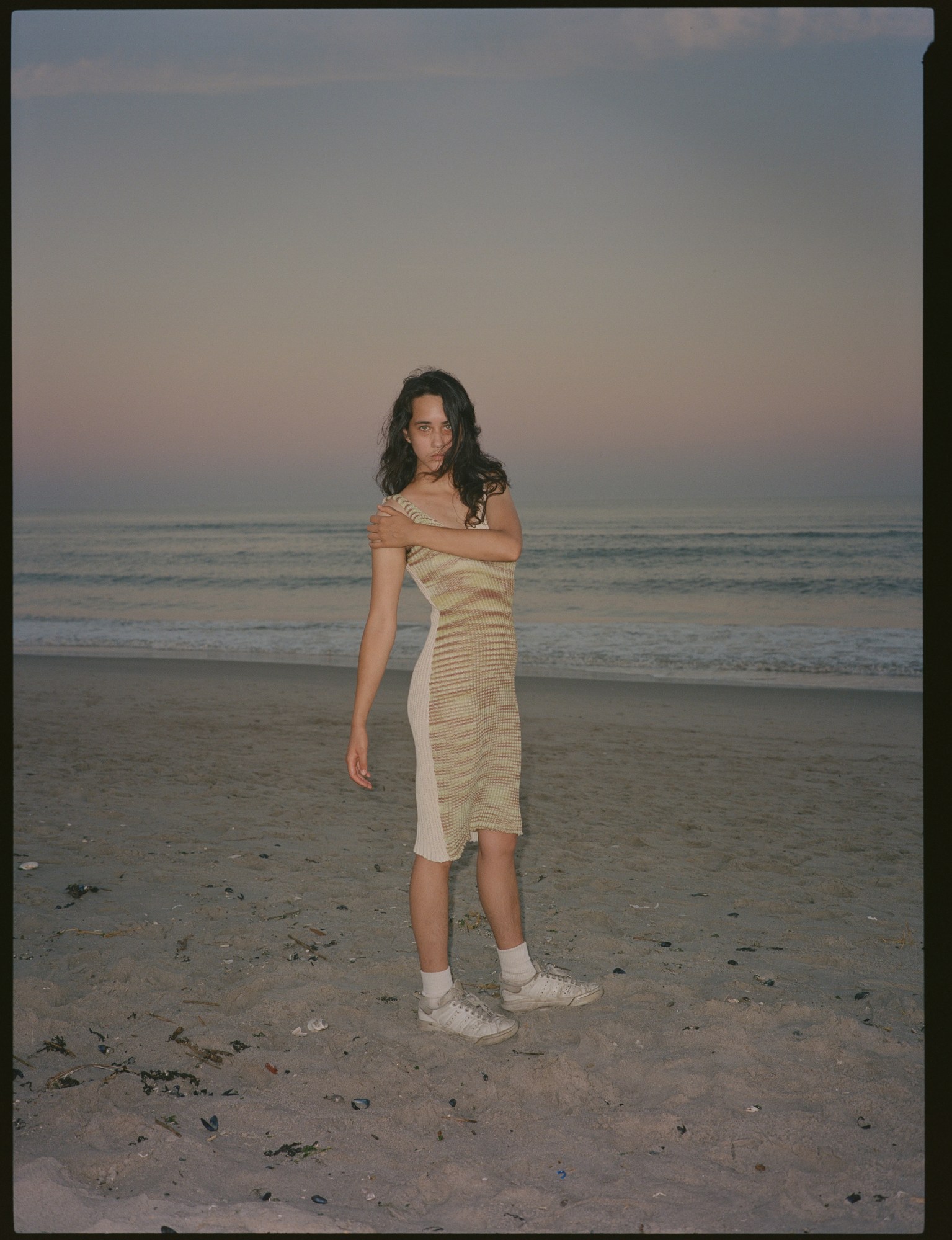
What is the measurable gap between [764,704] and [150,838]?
5990mm

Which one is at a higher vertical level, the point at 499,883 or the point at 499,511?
the point at 499,511

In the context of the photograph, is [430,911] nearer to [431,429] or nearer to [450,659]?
[450,659]

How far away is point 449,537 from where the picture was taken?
299 centimetres

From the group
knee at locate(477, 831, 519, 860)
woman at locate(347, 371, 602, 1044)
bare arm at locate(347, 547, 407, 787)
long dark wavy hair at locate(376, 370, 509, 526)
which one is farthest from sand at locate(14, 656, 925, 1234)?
long dark wavy hair at locate(376, 370, 509, 526)

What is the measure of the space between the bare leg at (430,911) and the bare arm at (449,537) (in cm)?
97

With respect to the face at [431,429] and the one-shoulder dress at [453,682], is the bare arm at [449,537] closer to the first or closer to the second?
the one-shoulder dress at [453,682]

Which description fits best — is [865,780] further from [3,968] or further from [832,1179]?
[3,968]

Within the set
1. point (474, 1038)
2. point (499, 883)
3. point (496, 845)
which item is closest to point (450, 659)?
point (496, 845)

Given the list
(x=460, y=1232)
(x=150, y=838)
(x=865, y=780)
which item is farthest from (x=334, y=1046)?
(x=865, y=780)

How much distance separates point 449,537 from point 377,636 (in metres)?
0.37

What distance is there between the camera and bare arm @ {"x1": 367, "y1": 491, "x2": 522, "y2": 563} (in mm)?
2973

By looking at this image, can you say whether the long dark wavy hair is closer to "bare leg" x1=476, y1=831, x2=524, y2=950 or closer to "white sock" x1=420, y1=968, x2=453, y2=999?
"bare leg" x1=476, y1=831, x2=524, y2=950

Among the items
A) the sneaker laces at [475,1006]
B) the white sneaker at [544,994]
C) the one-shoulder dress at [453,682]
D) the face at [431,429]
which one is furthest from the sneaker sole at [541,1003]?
the face at [431,429]

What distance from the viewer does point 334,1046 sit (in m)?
3.13
